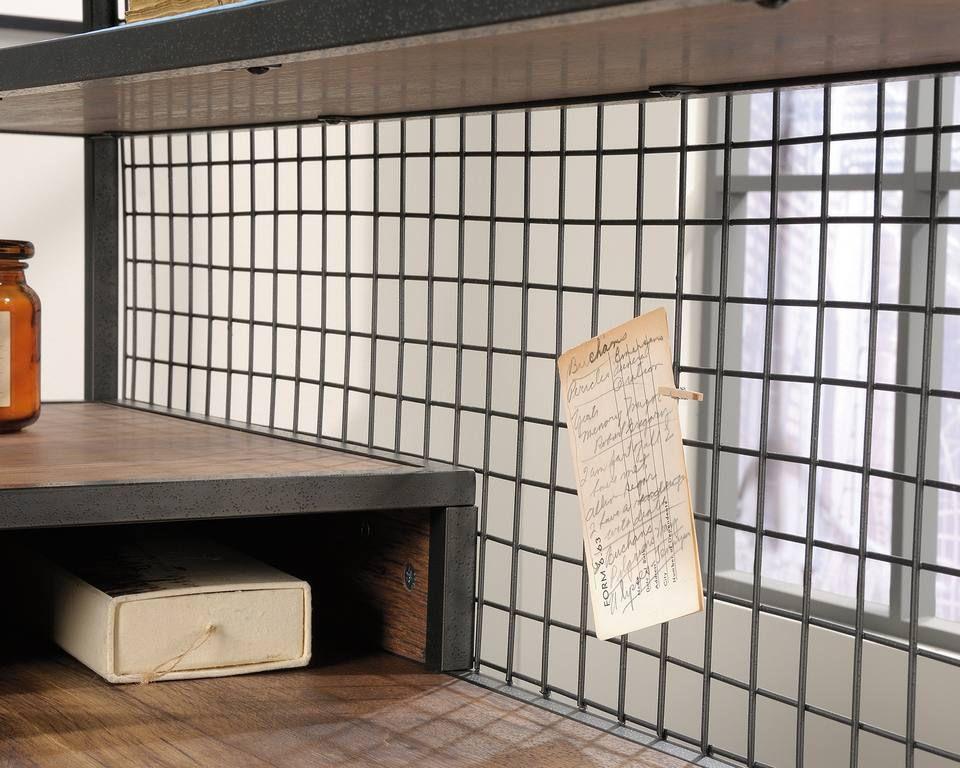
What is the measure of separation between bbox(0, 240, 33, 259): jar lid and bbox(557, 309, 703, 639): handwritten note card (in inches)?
20.7

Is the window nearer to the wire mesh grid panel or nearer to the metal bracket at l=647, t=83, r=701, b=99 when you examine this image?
the wire mesh grid panel

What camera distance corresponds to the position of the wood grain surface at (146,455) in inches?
32.0

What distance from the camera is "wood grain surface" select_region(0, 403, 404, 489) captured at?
32.0 inches

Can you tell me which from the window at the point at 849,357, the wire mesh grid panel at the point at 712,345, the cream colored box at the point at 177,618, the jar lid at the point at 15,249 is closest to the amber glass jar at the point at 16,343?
the jar lid at the point at 15,249

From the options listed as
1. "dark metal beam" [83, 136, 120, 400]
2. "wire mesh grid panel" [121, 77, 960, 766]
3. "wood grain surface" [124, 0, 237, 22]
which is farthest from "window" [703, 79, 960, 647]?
"wood grain surface" [124, 0, 237, 22]

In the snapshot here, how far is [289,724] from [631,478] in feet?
0.91

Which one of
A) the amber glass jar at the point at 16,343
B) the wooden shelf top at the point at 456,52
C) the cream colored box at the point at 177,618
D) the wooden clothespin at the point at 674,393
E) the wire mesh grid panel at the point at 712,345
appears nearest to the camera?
the wooden shelf top at the point at 456,52

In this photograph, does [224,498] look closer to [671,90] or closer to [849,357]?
[671,90]

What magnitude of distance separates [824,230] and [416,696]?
16.8 inches

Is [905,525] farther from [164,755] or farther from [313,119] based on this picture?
[164,755]

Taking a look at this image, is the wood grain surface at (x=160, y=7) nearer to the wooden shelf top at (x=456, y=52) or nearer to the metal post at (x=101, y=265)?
the wooden shelf top at (x=456, y=52)

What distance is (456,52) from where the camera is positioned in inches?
24.1

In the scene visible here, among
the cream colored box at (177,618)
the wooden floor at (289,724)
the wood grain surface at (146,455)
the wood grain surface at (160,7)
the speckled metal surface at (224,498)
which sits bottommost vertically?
the wooden floor at (289,724)

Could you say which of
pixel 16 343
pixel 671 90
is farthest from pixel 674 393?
pixel 16 343
